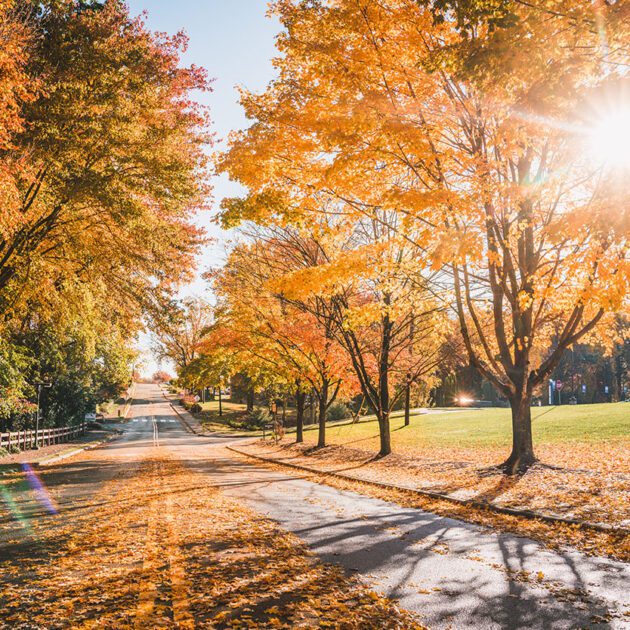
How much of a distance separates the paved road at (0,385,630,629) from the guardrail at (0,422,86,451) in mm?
14543

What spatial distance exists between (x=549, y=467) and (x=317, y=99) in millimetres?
10027

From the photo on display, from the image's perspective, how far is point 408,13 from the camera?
31.6 feet

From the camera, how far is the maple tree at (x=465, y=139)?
22.6ft

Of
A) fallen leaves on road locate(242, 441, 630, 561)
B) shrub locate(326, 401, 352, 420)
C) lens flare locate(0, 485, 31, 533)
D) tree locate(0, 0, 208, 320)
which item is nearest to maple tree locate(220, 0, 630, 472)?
fallen leaves on road locate(242, 441, 630, 561)

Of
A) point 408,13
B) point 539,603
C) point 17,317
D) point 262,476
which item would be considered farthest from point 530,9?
point 17,317

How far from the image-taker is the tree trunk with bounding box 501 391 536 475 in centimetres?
1305

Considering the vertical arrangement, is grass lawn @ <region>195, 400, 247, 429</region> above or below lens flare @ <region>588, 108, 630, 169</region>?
below

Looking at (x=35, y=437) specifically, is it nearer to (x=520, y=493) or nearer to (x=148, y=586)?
(x=520, y=493)

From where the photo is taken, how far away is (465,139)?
1238 cm

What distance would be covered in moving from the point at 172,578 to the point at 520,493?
299 inches

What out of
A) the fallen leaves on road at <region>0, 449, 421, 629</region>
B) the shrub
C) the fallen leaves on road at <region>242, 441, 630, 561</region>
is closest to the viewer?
the fallen leaves on road at <region>0, 449, 421, 629</region>

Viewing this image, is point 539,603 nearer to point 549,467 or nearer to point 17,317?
point 549,467

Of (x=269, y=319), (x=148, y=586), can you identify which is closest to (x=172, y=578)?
(x=148, y=586)

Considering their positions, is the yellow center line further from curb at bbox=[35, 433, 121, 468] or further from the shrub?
the shrub
